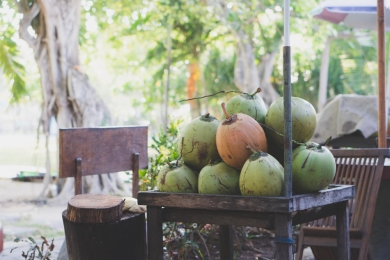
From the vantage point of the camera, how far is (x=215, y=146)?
2.61 metres

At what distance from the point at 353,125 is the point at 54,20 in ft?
14.7

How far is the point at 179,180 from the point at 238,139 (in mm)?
339

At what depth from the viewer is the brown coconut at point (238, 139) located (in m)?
2.43

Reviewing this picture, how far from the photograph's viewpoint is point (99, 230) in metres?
2.87

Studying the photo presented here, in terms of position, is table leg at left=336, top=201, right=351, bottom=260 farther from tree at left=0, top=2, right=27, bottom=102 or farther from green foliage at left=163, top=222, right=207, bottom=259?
tree at left=0, top=2, right=27, bottom=102

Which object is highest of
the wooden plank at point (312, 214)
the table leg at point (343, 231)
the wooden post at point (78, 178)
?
the wooden post at point (78, 178)

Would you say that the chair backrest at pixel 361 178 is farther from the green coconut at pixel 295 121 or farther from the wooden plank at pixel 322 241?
the green coconut at pixel 295 121

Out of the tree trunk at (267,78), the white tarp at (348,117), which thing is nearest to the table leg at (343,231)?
the white tarp at (348,117)

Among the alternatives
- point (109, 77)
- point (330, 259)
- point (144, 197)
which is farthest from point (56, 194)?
point (109, 77)

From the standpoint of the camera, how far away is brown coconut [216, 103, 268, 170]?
2428 millimetres

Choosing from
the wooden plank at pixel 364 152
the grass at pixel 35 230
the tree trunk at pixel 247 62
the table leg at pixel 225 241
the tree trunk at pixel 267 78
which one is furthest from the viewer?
the tree trunk at pixel 267 78

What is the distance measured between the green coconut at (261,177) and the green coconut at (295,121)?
0.70 ft

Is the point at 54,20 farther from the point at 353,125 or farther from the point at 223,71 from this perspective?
the point at 223,71

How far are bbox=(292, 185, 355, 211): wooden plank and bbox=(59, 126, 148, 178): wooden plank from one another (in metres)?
1.88
